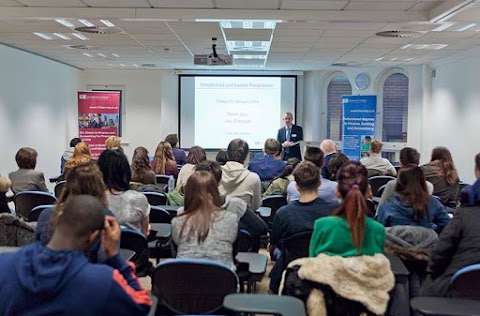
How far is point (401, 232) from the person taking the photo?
9.90ft

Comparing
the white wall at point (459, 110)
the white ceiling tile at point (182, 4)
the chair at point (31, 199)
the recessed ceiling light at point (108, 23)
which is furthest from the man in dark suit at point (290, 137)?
the chair at point (31, 199)

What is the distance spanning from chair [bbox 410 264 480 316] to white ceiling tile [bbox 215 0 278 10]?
399cm

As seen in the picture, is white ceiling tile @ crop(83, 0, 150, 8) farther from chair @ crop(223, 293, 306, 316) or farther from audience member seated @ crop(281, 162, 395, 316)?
chair @ crop(223, 293, 306, 316)

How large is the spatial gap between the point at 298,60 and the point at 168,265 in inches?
336

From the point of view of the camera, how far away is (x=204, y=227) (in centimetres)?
279

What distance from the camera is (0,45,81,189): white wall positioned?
852 centimetres

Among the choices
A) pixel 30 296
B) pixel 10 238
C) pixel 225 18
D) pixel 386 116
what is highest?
pixel 225 18

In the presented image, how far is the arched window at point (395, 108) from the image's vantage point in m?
11.8

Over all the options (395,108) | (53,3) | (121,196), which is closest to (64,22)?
(53,3)

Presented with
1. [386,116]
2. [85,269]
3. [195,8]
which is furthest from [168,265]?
[386,116]

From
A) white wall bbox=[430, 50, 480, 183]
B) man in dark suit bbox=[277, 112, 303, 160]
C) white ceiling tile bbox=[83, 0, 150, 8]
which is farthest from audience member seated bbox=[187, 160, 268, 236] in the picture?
man in dark suit bbox=[277, 112, 303, 160]

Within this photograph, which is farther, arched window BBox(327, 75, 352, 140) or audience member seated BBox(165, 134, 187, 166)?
arched window BBox(327, 75, 352, 140)

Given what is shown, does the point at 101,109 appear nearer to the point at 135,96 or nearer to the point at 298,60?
the point at 135,96

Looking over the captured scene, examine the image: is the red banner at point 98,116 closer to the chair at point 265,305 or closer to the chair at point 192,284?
the chair at point 192,284
